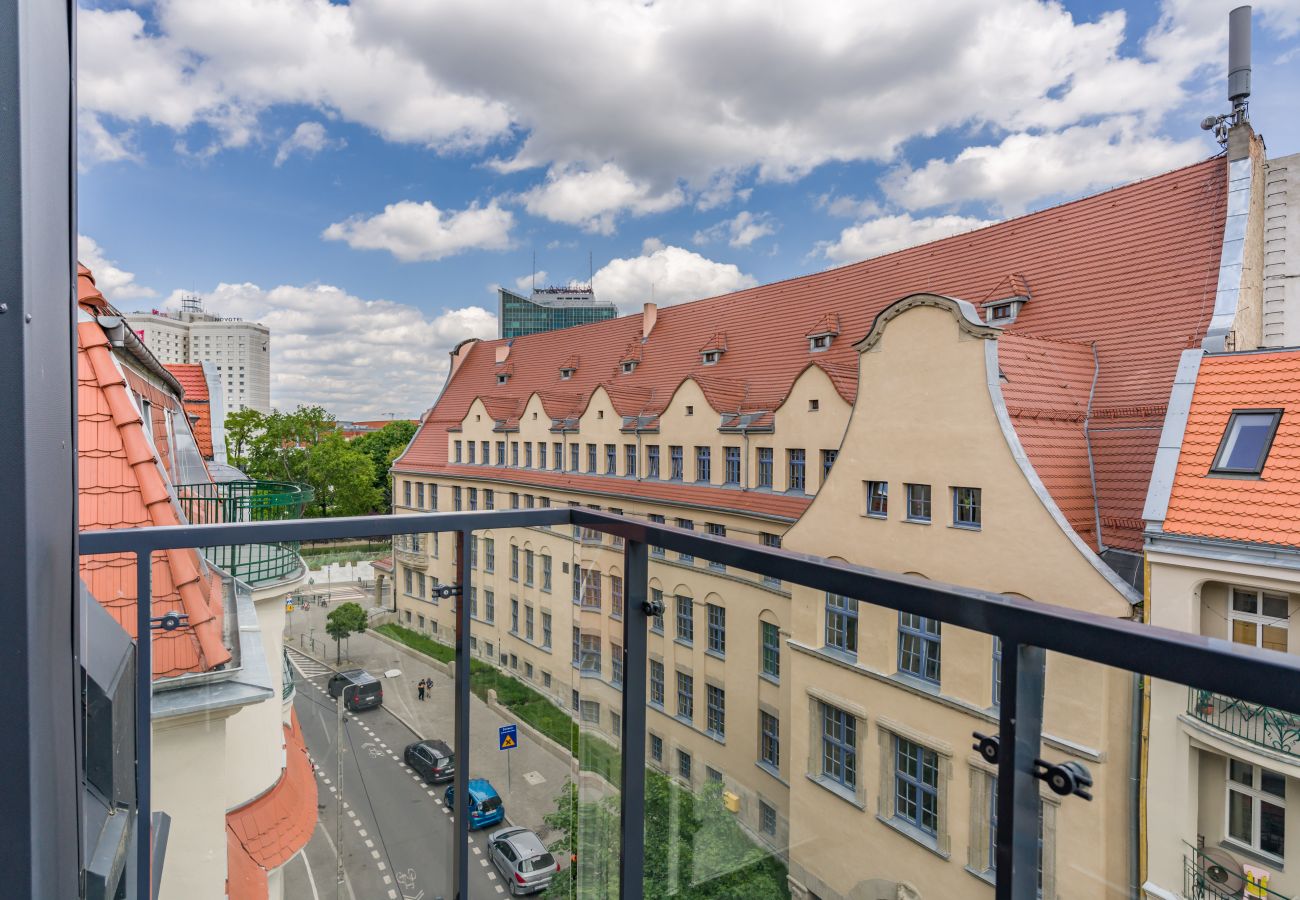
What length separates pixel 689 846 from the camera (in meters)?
1.49

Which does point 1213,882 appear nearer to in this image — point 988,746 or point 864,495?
point 988,746

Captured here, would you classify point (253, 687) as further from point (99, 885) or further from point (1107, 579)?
point (1107, 579)

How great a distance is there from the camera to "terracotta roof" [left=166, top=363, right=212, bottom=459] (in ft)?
38.1

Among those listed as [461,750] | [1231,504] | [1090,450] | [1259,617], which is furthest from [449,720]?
[1090,450]

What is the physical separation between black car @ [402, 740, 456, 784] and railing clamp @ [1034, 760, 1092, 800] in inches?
52.7

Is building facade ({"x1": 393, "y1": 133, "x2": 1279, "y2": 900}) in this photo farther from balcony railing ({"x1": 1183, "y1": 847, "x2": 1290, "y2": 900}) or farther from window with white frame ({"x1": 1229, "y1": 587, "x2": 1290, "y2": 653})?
window with white frame ({"x1": 1229, "y1": 587, "x2": 1290, "y2": 653})

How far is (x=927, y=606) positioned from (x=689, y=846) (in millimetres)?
892

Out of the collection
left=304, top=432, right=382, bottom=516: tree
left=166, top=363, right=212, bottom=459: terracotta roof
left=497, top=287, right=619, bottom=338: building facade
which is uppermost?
left=497, top=287, right=619, bottom=338: building facade

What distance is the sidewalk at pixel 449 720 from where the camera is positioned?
168 cm

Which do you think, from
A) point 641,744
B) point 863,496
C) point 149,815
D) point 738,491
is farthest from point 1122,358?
point 149,815

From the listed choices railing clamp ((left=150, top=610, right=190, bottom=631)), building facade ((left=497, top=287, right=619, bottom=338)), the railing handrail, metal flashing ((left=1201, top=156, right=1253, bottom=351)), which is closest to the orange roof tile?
railing clamp ((left=150, top=610, right=190, bottom=631))

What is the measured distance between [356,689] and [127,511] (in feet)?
6.89

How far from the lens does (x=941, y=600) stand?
89cm

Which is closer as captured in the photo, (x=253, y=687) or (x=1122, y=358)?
(x=253, y=687)
